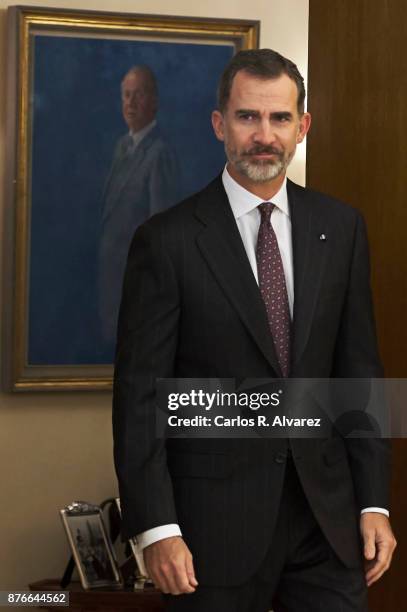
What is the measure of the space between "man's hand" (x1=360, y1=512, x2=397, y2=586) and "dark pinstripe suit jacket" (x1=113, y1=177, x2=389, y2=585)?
0.02 meters

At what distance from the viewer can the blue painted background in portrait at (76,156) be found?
3.71 metres

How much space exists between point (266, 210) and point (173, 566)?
0.75 m

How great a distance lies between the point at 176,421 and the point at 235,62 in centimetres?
75

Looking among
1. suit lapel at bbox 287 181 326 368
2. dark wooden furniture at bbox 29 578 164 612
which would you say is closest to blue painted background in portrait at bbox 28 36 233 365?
dark wooden furniture at bbox 29 578 164 612

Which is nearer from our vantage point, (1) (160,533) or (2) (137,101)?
(1) (160,533)

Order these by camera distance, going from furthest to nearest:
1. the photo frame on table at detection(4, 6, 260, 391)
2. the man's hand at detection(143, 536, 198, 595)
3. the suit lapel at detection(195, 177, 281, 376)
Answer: the photo frame on table at detection(4, 6, 260, 391) → the suit lapel at detection(195, 177, 281, 376) → the man's hand at detection(143, 536, 198, 595)

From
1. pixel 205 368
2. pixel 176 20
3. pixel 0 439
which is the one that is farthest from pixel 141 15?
pixel 205 368

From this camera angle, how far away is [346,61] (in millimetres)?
3586

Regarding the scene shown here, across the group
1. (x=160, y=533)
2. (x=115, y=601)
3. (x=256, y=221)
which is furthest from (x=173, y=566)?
(x=115, y=601)

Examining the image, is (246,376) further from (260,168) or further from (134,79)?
(134,79)

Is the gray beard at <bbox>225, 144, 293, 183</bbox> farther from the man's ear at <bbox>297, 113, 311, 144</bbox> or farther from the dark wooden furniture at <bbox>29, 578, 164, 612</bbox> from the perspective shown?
the dark wooden furniture at <bbox>29, 578, 164, 612</bbox>

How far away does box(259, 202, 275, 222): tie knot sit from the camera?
2.40 meters

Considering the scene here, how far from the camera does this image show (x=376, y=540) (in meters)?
2.35

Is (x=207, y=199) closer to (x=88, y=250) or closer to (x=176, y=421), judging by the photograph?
(x=176, y=421)
